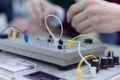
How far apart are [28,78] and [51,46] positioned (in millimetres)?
147

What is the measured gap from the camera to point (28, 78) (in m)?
0.47

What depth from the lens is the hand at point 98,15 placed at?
25.6 inches

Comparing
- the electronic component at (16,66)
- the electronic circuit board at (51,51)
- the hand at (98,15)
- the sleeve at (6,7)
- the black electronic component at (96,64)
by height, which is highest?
the sleeve at (6,7)

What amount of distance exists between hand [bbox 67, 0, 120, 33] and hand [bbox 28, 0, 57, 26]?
27 centimetres

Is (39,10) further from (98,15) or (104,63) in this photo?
(104,63)

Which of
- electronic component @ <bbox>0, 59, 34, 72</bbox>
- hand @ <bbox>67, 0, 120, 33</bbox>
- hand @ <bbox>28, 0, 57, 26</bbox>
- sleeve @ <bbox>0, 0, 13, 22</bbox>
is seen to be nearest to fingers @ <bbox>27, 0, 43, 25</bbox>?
hand @ <bbox>28, 0, 57, 26</bbox>

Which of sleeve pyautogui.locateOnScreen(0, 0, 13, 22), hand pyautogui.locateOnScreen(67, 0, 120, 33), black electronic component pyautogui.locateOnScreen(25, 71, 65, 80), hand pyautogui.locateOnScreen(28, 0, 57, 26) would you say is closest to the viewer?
black electronic component pyautogui.locateOnScreen(25, 71, 65, 80)

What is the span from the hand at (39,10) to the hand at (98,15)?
0.27 metres

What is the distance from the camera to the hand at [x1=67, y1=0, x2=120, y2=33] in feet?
2.13

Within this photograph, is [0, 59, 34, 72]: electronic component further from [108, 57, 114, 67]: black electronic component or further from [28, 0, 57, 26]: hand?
[28, 0, 57, 26]: hand

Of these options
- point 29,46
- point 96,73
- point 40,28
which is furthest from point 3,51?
point 96,73

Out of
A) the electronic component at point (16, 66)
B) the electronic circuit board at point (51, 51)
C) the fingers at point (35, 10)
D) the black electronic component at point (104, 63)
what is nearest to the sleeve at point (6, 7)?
the fingers at point (35, 10)

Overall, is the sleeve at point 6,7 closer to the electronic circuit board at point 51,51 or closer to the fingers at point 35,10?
the fingers at point 35,10

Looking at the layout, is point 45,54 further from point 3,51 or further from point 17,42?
point 3,51
